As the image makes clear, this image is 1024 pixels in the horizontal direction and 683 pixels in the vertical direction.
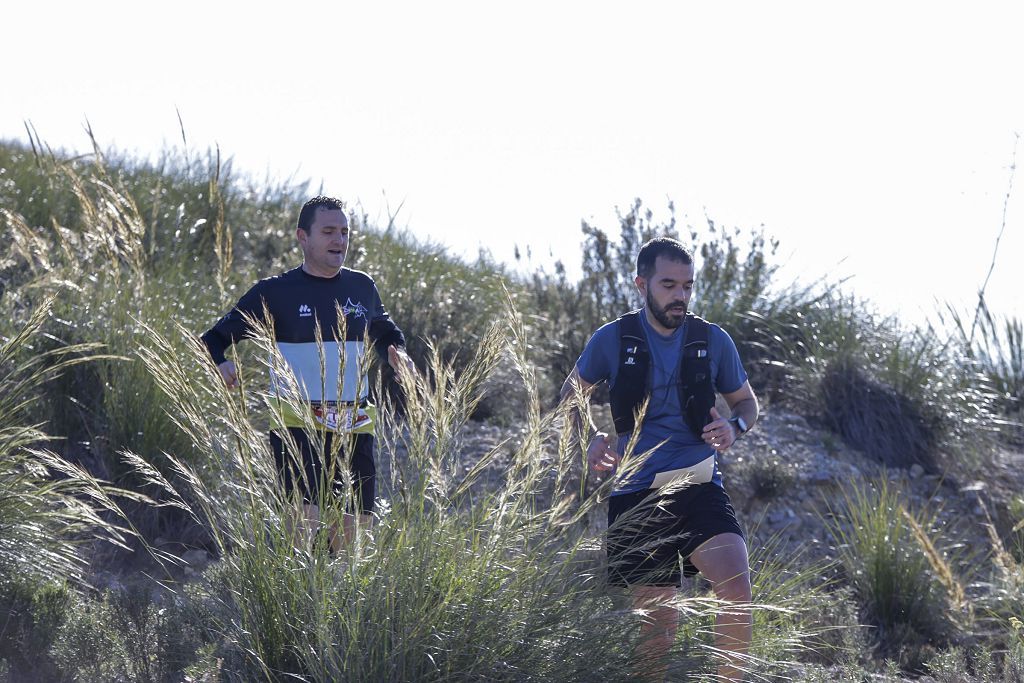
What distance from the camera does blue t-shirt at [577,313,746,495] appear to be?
15.4 feet

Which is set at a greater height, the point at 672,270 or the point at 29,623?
the point at 672,270

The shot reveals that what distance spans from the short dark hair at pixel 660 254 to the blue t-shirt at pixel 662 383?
21 cm

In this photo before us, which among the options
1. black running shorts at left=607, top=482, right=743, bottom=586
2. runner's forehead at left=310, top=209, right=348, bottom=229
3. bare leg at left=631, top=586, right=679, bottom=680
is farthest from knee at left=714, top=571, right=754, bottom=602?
runner's forehead at left=310, top=209, right=348, bottom=229

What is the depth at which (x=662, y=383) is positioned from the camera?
186 inches

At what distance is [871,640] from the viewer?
6.20m

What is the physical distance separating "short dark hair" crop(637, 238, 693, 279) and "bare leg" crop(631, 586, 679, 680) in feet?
4.74

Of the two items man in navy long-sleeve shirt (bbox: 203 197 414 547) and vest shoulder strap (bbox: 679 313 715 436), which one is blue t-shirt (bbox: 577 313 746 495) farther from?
man in navy long-sleeve shirt (bbox: 203 197 414 547)

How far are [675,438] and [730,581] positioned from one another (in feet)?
2.10

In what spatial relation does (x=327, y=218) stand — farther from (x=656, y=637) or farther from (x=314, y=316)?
(x=656, y=637)

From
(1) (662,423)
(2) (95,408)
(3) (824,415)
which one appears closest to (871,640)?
(1) (662,423)

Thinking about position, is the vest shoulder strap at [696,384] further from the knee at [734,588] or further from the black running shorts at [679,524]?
the knee at [734,588]

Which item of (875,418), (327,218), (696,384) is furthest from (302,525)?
(875,418)

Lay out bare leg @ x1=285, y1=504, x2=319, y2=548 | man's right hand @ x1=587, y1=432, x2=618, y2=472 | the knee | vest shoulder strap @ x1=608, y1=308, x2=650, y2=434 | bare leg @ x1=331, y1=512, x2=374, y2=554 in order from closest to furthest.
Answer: bare leg @ x1=285, y1=504, x2=319, y2=548, bare leg @ x1=331, y1=512, x2=374, y2=554, man's right hand @ x1=587, y1=432, x2=618, y2=472, the knee, vest shoulder strap @ x1=608, y1=308, x2=650, y2=434

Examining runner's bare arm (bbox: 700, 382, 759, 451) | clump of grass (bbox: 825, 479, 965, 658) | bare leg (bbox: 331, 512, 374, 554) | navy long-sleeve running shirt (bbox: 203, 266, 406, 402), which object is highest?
navy long-sleeve running shirt (bbox: 203, 266, 406, 402)
